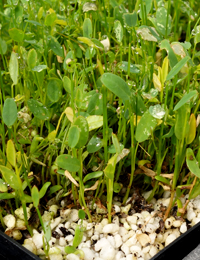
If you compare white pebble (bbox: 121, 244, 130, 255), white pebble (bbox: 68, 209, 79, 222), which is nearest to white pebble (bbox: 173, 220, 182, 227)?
white pebble (bbox: 121, 244, 130, 255)

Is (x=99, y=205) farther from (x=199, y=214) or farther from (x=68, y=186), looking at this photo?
(x=199, y=214)

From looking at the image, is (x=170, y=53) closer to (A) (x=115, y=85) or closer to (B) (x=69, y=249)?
(A) (x=115, y=85)

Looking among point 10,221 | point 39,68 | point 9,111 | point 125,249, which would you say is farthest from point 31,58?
point 125,249

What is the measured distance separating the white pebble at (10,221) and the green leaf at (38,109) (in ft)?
0.76

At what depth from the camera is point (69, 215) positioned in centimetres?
74

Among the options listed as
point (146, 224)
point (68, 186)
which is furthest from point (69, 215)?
point (146, 224)

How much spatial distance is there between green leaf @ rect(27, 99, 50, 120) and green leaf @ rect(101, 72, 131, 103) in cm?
21

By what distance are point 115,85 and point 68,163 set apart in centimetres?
17

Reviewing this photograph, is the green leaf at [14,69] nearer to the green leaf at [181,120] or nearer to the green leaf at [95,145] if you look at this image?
the green leaf at [95,145]

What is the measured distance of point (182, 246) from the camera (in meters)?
0.66

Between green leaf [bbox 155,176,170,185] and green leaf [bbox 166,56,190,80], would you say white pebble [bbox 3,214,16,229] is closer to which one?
green leaf [bbox 155,176,170,185]

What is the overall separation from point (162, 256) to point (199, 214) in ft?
0.58

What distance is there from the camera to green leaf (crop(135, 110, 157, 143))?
23.9 inches

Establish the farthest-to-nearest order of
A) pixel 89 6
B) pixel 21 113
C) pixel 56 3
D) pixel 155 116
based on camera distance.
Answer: pixel 56 3 < pixel 89 6 < pixel 21 113 < pixel 155 116
